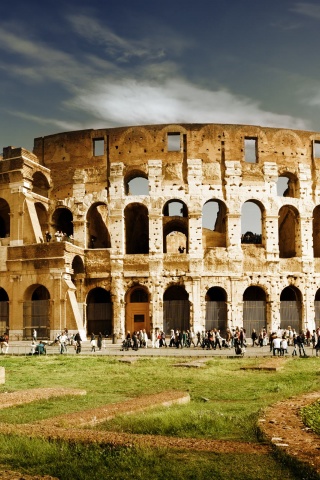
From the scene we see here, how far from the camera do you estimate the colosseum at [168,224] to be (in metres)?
31.2

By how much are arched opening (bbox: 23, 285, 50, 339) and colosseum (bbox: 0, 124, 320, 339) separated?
0.10 m

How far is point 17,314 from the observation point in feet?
97.4

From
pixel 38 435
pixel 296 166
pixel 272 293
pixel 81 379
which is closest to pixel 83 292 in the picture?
pixel 272 293

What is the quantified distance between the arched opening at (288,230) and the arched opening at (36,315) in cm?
1414

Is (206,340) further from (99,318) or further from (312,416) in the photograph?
(312,416)

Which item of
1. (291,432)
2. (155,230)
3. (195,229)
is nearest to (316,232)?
(195,229)

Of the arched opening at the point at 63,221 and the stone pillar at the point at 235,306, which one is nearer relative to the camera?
the stone pillar at the point at 235,306

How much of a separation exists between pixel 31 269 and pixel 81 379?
1569cm

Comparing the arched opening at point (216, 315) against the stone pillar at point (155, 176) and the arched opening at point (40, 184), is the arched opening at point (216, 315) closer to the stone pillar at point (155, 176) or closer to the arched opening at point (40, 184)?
the stone pillar at point (155, 176)

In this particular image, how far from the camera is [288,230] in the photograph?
35.5 metres

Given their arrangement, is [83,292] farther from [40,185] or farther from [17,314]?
[40,185]

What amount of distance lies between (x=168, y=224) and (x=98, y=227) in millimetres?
4227

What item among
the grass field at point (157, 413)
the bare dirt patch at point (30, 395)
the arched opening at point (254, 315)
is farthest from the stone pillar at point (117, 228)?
the bare dirt patch at point (30, 395)

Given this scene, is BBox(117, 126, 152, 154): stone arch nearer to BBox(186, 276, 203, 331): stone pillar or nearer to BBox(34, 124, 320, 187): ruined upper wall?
BBox(34, 124, 320, 187): ruined upper wall
